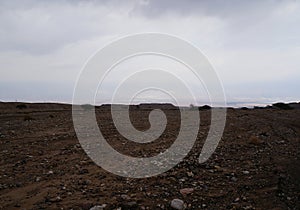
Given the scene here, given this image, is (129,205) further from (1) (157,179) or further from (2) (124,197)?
(1) (157,179)

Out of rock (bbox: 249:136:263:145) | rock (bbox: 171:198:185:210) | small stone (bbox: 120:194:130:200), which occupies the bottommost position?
rock (bbox: 171:198:185:210)

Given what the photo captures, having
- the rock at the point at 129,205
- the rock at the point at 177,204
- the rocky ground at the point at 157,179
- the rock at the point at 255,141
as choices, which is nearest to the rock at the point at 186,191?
the rocky ground at the point at 157,179

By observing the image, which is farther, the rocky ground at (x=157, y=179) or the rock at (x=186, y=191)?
the rock at (x=186, y=191)

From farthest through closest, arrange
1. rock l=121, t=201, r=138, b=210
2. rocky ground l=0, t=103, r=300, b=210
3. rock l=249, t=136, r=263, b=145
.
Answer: rock l=249, t=136, r=263, b=145 → rocky ground l=0, t=103, r=300, b=210 → rock l=121, t=201, r=138, b=210

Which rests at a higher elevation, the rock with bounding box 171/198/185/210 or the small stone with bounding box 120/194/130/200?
the small stone with bounding box 120/194/130/200

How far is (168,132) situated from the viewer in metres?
8.87

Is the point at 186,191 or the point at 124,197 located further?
the point at 186,191

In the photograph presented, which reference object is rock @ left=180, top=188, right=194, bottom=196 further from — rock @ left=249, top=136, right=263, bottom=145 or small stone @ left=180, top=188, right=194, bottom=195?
rock @ left=249, top=136, right=263, bottom=145

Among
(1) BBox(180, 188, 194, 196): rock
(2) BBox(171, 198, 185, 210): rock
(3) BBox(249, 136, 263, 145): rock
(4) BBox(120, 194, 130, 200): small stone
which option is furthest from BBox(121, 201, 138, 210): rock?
(3) BBox(249, 136, 263, 145): rock

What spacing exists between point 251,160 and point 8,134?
678cm

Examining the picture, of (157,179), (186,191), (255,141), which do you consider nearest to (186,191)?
(186,191)

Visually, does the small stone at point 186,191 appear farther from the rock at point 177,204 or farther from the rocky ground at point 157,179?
the rock at point 177,204

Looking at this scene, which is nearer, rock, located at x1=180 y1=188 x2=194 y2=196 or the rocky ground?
the rocky ground

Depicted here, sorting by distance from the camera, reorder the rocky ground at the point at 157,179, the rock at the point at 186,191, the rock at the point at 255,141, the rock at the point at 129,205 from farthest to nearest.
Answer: the rock at the point at 255,141
the rock at the point at 186,191
the rocky ground at the point at 157,179
the rock at the point at 129,205
